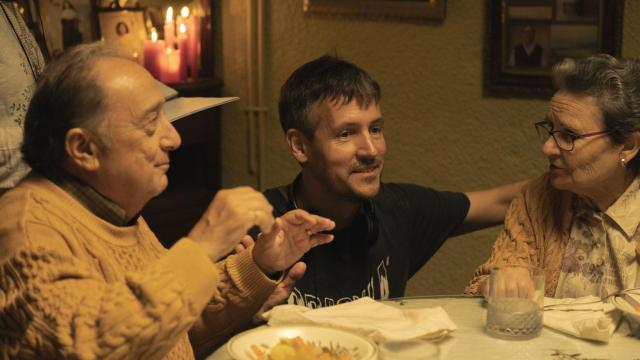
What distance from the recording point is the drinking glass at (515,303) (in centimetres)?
184

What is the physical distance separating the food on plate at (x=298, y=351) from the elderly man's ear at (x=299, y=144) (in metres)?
0.86

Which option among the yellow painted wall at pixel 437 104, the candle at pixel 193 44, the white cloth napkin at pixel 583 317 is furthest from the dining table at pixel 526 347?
the candle at pixel 193 44

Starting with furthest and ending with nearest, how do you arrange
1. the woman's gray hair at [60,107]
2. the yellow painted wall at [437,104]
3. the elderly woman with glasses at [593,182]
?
the yellow painted wall at [437,104], the elderly woman with glasses at [593,182], the woman's gray hair at [60,107]

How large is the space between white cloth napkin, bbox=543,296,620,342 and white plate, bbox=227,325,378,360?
0.46 metres

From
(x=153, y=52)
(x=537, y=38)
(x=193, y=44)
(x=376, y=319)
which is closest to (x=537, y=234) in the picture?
(x=376, y=319)

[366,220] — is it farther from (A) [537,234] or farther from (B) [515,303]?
(B) [515,303]

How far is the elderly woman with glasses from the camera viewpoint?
214 centimetres

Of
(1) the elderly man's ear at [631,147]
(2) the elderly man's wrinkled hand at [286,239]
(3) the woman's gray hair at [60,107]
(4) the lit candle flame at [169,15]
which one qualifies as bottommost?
(2) the elderly man's wrinkled hand at [286,239]

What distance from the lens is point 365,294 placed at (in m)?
2.38

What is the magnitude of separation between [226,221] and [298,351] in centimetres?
26

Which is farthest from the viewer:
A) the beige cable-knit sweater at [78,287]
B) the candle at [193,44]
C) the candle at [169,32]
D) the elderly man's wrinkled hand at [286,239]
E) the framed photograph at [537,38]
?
the candle at [193,44]

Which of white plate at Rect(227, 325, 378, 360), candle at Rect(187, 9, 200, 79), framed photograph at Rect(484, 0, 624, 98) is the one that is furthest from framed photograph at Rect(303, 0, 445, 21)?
white plate at Rect(227, 325, 378, 360)

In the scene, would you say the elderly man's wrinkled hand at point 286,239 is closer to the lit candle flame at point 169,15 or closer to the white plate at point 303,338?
the white plate at point 303,338

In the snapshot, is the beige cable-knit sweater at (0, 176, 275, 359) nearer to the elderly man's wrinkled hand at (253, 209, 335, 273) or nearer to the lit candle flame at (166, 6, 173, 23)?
the elderly man's wrinkled hand at (253, 209, 335, 273)
